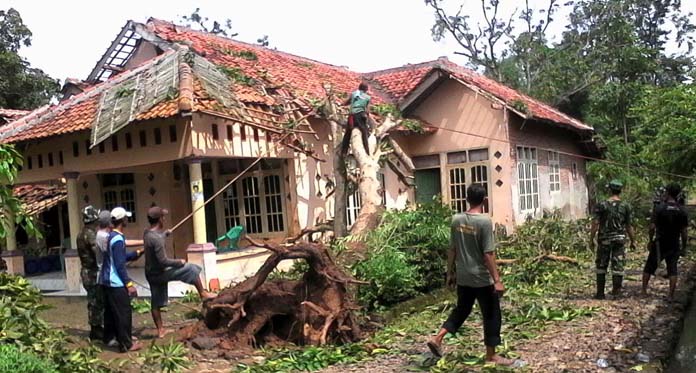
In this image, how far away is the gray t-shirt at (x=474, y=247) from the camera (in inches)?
225

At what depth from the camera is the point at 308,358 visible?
6.70m

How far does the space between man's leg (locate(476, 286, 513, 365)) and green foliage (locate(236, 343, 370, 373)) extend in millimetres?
1543

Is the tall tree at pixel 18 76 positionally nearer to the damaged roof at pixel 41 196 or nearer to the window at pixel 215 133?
the damaged roof at pixel 41 196

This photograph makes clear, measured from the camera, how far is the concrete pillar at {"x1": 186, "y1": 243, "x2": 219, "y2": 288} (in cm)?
1142

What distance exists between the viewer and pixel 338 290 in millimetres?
7637

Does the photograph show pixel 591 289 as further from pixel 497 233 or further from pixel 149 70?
pixel 149 70

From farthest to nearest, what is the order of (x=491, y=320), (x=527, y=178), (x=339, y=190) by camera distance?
1. (x=527, y=178)
2. (x=339, y=190)
3. (x=491, y=320)

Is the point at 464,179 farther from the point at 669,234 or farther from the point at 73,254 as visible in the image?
the point at 73,254

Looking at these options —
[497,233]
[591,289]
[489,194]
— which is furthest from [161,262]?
[489,194]

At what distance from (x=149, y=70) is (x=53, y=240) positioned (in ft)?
35.0

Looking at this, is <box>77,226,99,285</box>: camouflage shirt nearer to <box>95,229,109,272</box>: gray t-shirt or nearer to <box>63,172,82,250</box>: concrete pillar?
<box>95,229,109,272</box>: gray t-shirt

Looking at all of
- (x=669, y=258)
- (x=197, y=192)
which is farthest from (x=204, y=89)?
(x=669, y=258)

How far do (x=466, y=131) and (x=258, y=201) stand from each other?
551cm

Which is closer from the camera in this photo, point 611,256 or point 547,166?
point 611,256
